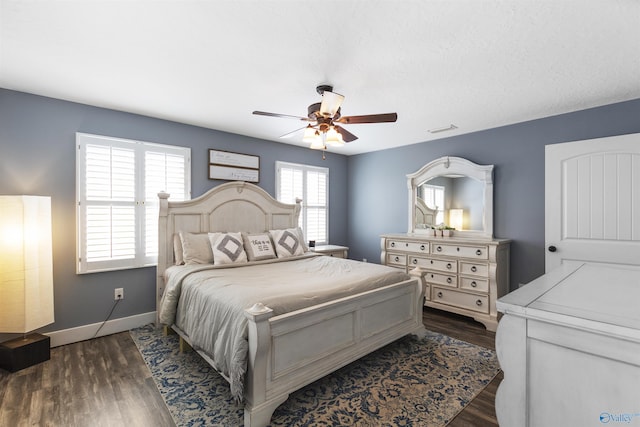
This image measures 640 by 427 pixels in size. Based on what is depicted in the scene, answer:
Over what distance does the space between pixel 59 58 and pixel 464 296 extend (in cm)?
457

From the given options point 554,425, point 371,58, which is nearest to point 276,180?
point 371,58

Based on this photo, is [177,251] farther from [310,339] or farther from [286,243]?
[310,339]

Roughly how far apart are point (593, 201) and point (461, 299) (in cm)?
173

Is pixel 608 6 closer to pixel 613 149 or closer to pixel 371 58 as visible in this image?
pixel 371 58

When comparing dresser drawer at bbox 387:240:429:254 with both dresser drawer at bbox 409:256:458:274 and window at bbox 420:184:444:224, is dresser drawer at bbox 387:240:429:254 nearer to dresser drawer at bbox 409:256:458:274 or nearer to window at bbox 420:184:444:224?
dresser drawer at bbox 409:256:458:274

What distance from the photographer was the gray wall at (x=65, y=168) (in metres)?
2.75

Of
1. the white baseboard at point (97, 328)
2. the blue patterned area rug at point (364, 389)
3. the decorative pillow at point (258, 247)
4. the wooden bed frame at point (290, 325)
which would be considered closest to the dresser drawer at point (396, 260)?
the wooden bed frame at point (290, 325)

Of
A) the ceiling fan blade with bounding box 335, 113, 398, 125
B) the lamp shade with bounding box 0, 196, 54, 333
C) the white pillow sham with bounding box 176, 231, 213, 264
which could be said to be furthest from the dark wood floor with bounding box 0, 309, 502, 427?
the ceiling fan blade with bounding box 335, 113, 398, 125

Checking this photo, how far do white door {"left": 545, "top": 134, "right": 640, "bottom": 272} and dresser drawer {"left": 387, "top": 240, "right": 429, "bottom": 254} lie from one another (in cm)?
135

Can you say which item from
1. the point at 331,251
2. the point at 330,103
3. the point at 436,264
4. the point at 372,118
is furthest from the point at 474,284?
the point at 330,103

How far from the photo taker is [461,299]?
12.2 ft

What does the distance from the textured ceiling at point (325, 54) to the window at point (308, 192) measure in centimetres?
166

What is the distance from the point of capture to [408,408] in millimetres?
2020

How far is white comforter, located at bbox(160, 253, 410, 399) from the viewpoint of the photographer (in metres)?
1.96
